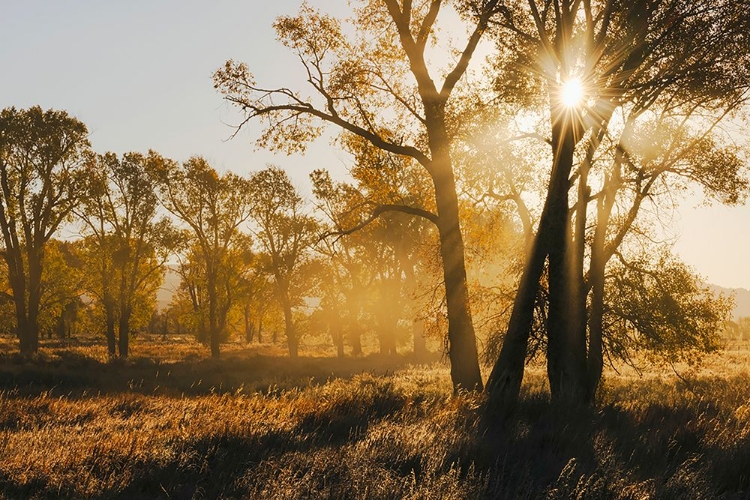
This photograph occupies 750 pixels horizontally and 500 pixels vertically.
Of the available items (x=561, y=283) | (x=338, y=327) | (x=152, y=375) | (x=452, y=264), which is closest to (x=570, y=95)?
(x=561, y=283)

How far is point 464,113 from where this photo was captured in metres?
12.9

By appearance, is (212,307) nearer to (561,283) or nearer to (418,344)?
(418,344)

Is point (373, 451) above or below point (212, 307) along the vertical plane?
below

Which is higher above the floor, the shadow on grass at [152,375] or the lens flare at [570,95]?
the lens flare at [570,95]

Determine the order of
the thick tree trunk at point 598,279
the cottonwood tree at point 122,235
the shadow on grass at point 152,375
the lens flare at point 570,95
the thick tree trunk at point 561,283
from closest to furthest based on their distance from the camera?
1. the thick tree trunk at point 561,283
2. the lens flare at point 570,95
3. the thick tree trunk at point 598,279
4. the shadow on grass at point 152,375
5. the cottonwood tree at point 122,235

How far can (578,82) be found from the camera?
446 inches

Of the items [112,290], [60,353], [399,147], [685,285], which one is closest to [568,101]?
[399,147]

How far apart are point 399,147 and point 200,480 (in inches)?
334

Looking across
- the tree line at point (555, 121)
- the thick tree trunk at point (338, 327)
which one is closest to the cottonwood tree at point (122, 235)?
the thick tree trunk at point (338, 327)

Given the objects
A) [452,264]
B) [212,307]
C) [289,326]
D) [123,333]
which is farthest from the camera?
[289,326]

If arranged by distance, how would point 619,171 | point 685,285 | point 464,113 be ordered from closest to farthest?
point 464,113 < point 619,171 < point 685,285

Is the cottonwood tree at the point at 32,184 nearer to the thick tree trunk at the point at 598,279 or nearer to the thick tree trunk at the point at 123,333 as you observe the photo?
the thick tree trunk at the point at 123,333

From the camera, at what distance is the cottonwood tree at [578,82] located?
33.5 ft

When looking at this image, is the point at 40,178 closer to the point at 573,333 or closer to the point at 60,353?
the point at 60,353
